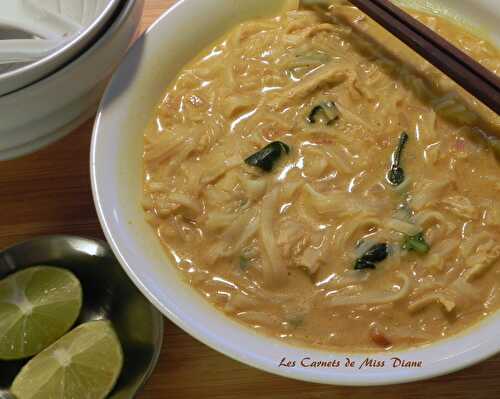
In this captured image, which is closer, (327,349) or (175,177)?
(327,349)

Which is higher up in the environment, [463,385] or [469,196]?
[469,196]

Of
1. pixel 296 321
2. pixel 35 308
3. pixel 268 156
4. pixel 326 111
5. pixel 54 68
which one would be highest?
pixel 54 68

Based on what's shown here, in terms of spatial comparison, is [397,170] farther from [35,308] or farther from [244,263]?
[35,308]

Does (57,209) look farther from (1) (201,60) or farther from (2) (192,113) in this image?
(1) (201,60)

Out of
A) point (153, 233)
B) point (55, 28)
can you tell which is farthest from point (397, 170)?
point (55, 28)

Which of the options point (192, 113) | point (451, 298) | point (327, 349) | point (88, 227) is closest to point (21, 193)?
point (88, 227)
